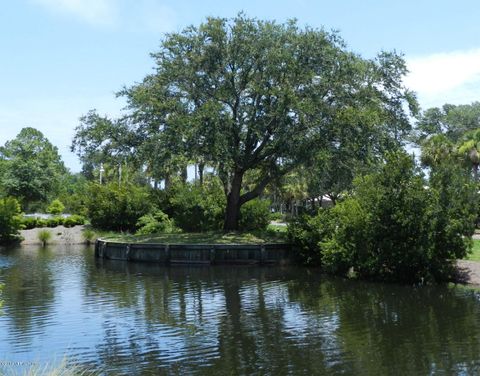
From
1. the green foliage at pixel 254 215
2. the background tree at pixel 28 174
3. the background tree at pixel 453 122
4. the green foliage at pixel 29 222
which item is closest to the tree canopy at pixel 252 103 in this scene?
the green foliage at pixel 254 215

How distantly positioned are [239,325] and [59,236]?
32506mm

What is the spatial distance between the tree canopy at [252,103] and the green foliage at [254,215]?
6.20 metres

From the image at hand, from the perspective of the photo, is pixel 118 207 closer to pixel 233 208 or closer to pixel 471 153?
pixel 233 208

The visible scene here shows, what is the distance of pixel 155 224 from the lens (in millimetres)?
39906

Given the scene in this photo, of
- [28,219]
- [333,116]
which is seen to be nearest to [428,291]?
[333,116]

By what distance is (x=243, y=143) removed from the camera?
107 feet

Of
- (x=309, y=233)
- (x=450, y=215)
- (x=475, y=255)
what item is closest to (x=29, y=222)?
(x=309, y=233)

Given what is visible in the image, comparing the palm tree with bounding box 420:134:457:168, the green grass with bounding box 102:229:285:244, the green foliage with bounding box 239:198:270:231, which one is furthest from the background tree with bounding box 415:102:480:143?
the green grass with bounding box 102:229:285:244

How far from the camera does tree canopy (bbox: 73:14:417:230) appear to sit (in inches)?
1156

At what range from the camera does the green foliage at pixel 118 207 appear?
4366cm

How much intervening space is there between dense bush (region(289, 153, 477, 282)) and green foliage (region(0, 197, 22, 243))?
2722 centimetres

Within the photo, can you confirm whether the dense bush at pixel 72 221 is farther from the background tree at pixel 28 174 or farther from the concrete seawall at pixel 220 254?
the concrete seawall at pixel 220 254

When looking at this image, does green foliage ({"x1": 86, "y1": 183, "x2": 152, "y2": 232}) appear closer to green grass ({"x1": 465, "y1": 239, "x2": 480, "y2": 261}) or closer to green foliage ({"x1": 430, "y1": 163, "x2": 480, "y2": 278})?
green grass ({"x1": 465, "y1": 239, "x2": 480, "y2": 261})

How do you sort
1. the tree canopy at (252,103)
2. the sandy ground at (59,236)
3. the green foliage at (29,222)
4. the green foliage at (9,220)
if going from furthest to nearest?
1. the green foliage at (29,222)
2. the sandy ground at (59,236)
3. the green foliage at (9,220)
4. the tree canopy at (252,103)
